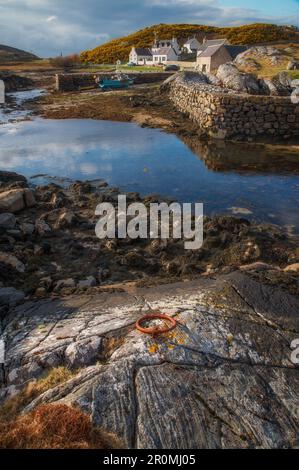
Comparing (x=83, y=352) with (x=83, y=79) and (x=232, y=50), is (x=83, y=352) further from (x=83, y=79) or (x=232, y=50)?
(x=83, y=79)

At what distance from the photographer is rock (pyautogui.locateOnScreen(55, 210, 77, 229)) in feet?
45.8

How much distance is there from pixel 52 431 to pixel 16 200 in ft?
39.3

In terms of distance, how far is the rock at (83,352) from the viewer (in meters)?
6.24

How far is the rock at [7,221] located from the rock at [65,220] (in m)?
1.44

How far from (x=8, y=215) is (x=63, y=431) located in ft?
34.4

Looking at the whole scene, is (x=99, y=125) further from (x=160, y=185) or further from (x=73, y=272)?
(x=73, y=272)

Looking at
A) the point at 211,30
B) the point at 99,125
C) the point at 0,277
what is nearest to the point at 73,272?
the point at 0,277

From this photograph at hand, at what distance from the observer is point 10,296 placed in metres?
9.20

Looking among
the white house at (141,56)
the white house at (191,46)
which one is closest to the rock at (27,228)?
the white house at (141,56)

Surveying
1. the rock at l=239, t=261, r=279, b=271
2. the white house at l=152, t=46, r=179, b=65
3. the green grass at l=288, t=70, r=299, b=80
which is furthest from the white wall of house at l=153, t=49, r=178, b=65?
the rock at l=239, t=261, r=279, b=271

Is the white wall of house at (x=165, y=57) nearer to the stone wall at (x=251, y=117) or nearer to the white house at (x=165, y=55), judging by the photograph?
the white house at (x=165, y=55)

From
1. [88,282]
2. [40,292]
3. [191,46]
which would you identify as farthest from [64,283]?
[191,46]

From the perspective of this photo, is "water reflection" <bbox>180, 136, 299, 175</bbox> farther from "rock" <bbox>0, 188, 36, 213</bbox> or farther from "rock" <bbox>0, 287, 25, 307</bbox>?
"rock" <bbox>0, 287, 25, 307</bbox>

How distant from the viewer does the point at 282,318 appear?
7453 millimetres
